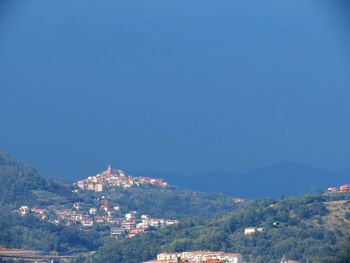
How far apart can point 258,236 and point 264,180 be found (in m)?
89.3

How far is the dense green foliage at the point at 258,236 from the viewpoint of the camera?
46719 mm

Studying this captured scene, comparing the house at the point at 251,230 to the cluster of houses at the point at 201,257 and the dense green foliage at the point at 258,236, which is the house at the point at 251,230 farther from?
the cluster of houses at the point at 201,257

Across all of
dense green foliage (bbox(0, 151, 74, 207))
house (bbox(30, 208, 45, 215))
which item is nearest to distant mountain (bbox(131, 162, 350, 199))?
dense green foliage (bbox(0, 151, 74, 207))

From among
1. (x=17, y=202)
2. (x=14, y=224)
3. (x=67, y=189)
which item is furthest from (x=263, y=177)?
(x=14, y=224)

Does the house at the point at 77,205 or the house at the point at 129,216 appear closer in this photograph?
the house at the point at 77,205

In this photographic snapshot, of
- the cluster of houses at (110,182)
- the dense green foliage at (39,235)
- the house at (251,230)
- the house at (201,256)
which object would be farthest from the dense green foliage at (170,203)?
the house at (201,256)

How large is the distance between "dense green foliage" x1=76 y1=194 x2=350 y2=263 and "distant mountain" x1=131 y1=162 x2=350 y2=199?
65.3m

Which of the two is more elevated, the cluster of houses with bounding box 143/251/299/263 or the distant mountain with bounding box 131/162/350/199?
the distant mountain with bounding box 131/162/350/199

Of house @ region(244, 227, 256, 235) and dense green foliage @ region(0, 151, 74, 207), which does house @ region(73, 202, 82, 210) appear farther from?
house @ region(244, 227, 256, 235)

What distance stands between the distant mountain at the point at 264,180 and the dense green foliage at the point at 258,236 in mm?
65337

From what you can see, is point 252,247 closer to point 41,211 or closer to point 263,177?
point 41,211

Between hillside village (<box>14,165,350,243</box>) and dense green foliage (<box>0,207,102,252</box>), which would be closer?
dense green foliage (<box>0,207,102,252</box>)

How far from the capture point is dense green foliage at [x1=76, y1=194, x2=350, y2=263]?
46719 mm

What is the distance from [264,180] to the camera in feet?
461
